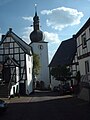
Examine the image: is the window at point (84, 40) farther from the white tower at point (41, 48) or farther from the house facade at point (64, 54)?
the white tower at point (41, 48)

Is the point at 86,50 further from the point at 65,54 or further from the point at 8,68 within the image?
the point at 65,54

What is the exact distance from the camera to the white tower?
67.8 m

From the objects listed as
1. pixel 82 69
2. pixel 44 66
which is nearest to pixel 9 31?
pixel 82 69

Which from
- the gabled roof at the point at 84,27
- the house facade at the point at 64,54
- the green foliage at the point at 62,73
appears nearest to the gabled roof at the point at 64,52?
the house facade at the point at 64,54

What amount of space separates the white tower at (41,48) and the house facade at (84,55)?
38.5 metres

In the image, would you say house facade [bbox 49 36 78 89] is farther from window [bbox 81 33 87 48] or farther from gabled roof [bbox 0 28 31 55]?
window [bbox 81 33 87 48]

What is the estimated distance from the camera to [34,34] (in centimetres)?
7012

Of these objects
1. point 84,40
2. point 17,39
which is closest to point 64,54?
point 17,39

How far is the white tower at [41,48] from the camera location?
222 feet

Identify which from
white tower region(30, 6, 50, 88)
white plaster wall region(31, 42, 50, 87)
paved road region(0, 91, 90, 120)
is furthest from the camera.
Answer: white tower region(30, 6, 50, 88)

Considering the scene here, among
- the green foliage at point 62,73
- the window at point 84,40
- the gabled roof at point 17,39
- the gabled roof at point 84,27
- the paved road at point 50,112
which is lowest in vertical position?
the paved road at point 50,112

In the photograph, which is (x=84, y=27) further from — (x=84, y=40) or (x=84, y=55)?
(x=84, y=55)

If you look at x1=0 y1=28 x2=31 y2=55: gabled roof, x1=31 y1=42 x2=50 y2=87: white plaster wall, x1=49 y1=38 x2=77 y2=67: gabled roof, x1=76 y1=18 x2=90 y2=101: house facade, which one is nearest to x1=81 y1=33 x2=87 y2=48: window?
x1=76 y1=18 x2=90 y2=101: house facade

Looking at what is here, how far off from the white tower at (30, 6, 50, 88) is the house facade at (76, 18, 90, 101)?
38.5 meters
